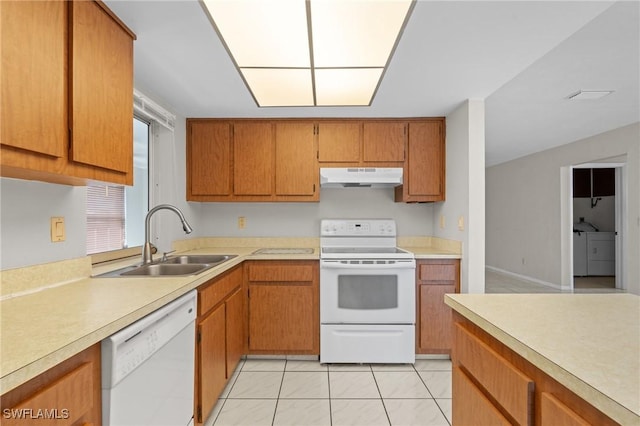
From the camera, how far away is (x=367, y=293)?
253cm

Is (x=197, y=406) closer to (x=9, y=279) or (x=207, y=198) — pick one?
(x=9, y=279)

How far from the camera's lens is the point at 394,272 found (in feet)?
8.30

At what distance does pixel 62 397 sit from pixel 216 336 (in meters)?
1.17

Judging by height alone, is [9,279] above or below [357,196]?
below

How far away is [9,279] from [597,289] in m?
6.93

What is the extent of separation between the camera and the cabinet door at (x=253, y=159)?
9.62 feet

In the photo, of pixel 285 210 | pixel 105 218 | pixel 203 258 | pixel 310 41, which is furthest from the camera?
pixel 285 210

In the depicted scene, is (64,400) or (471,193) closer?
(64,400)

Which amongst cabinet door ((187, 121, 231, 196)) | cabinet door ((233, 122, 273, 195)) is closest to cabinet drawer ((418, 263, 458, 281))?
cabinet door ((233, 122, 273, 195))

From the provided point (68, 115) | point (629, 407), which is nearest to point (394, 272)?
point (629, 407)

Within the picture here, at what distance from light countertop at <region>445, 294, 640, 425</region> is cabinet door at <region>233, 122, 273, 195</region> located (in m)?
2.11

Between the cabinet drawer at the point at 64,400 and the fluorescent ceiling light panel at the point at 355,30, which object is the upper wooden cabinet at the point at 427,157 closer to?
the fluorescent ceiling light panel at the point at 355,30

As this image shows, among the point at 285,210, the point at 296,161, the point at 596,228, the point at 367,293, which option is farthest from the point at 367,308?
the point at 596,228

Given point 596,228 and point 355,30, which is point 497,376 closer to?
point 355,30
